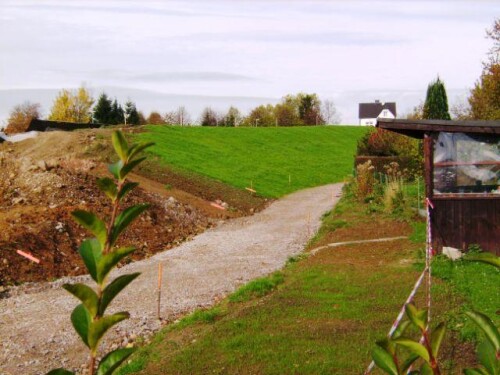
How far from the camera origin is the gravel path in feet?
33.3

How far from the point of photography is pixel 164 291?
44.1 feet

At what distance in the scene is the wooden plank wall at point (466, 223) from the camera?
13.3 m

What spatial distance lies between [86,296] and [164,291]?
39.4ft

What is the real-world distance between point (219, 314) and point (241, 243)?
8.51 meters

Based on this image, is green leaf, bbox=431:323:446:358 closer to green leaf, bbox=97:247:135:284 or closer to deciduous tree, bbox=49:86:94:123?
green leaf, bbox=97:247:135:284

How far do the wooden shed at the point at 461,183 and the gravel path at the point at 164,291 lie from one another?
397 centimetres

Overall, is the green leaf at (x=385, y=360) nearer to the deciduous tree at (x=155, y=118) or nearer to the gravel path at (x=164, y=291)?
the gravel path at (x=164, y=291)

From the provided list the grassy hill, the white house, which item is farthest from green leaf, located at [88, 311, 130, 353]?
the white house

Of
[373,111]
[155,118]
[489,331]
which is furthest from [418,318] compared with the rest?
[373,111]

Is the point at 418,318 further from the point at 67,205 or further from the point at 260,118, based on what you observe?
the point at 260,118

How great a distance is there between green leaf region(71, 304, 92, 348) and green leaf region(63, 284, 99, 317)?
2cm

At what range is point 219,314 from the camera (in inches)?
406

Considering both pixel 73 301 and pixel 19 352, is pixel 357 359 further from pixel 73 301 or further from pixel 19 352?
pixel 73 301

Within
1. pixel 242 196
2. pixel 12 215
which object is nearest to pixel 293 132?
pixel 242 196
